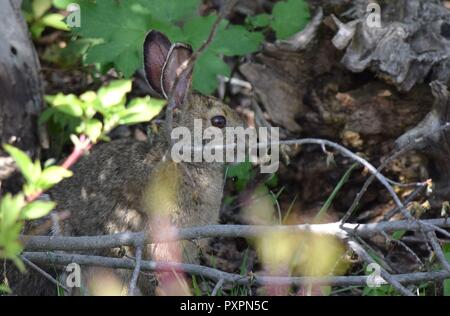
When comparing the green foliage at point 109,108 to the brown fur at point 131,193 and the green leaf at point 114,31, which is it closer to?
the brown fur at point 131,193

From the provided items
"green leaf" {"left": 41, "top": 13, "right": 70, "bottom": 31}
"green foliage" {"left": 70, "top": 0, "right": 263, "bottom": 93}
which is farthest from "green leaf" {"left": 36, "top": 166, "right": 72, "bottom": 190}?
"green leaf" {"left": 41, "top": 13, "right": 70, "bottom": 31}

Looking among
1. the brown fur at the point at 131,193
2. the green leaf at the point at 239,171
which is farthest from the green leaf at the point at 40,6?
the green leaf at the point at 239,171

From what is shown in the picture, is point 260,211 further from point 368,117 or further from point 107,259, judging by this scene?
point 107,259

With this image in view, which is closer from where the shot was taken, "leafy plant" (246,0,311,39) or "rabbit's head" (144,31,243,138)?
"rabbit's head" (144,31,243,138)

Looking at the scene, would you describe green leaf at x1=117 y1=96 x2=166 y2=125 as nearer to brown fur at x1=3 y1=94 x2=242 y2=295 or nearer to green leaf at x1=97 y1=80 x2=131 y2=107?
green leaf at x1=97 y1=80 x2=131 y2=107

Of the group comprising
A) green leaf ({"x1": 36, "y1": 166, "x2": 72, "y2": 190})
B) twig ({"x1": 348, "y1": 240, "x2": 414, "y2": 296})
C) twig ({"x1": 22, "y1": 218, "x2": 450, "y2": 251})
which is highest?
green leaf ({"x1": 36, "y1": 166, "x2": 72, "y2": 190})

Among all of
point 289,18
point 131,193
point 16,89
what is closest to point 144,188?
point 131,193
